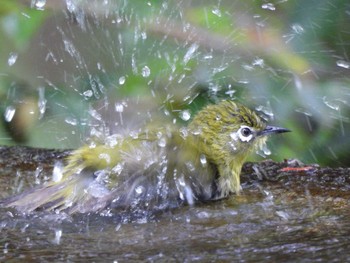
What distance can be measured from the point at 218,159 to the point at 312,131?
54.8 inches

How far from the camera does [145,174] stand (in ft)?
15.0

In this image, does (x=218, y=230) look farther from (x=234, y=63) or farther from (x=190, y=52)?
(x=234, y=63)

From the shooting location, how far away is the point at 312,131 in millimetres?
6258

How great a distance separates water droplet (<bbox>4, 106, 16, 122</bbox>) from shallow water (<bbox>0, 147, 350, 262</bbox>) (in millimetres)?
2252

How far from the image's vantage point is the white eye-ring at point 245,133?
529cm

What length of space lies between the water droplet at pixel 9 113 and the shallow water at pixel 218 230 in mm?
2252

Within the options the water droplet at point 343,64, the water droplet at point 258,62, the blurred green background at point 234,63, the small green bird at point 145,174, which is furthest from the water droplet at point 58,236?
the water droplet at point 343,64

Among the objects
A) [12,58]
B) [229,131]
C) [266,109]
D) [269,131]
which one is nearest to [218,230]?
[229,131]

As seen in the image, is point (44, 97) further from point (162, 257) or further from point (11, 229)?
point (162, 257)

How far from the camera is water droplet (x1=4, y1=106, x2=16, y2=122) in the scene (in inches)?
272

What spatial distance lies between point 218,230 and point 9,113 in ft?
11.5

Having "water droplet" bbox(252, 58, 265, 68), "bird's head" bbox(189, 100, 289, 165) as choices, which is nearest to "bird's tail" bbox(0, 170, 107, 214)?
"bird's head" bbox(189, 100, 289, 165)

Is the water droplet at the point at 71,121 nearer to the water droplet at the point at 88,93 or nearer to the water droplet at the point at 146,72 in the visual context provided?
the water droplet at the point at 88,93

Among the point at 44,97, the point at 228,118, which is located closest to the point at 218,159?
the point at 228,118
